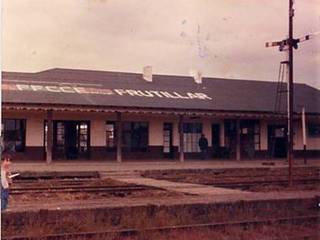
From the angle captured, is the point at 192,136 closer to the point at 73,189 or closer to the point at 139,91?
the point at 139,91

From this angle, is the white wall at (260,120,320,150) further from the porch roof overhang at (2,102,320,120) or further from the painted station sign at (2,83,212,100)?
the painted station sign at (2,83,212,100)

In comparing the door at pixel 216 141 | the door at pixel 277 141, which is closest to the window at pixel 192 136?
the door at pixel 216 141

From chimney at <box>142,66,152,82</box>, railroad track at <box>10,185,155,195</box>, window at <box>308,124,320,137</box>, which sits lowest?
railroad track at <box>10,185,155,195</box>

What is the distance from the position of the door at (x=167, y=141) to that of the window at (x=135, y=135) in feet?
2.87

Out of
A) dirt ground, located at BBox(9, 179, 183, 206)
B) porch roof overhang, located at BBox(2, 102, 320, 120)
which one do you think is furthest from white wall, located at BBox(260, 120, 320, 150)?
dirt ground, located at BBox(9, 179, 183, 206)

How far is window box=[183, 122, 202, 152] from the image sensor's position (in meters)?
24.1

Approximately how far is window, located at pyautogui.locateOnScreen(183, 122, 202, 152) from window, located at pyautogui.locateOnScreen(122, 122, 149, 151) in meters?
2.00

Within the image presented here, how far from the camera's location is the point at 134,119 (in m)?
22.6

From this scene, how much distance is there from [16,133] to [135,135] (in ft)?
15.7

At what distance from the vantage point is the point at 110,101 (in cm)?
→ 2134

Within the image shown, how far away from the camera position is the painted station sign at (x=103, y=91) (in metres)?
21.6

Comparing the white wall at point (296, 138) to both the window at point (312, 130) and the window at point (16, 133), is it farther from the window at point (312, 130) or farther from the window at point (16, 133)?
the window at point (16, 133)

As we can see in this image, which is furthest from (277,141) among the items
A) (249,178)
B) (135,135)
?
(249,178)

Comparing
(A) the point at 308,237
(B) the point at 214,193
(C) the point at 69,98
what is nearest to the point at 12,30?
(A) the point at 308,237
